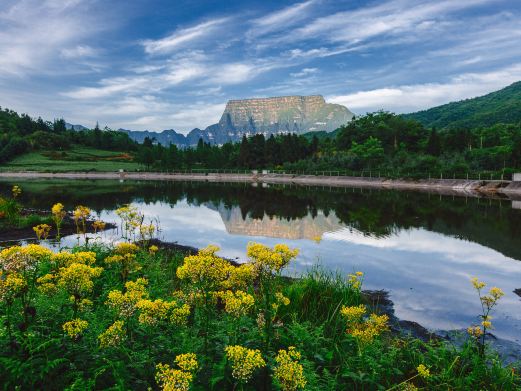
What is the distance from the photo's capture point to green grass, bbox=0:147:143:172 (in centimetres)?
15750

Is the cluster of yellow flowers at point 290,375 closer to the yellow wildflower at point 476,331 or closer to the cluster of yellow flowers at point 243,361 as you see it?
the cluster of yellow flowers at point 243,361

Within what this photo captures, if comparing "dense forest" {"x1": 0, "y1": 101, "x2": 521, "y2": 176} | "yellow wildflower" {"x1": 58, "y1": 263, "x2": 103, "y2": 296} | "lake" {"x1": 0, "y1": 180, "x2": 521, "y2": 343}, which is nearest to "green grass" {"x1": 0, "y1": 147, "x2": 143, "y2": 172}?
"dense forest" {"x1": 0, "y1": 101, "x2": 521, "y2": 176}

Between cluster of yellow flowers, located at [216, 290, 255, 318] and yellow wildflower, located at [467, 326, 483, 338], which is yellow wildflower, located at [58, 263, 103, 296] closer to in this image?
cluster of yellow flowers, located at [216, 290, 255, 318]

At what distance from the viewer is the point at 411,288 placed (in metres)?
18.3

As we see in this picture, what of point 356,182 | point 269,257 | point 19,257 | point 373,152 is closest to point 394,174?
point 356,182

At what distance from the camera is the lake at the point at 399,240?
1652 centimetres

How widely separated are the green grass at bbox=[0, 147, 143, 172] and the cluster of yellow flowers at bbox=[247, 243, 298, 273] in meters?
160

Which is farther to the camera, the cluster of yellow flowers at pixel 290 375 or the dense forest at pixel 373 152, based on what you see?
the dense forest at pixel 373 152

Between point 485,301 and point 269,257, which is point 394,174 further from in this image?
point 269,257

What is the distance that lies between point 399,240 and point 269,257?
26062mm

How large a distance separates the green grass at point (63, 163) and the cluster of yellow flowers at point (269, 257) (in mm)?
159755

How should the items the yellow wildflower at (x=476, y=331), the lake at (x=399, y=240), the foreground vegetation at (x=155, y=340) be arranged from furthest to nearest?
the lake at (x=399, y=240), the yellow wildflower at (x=476, y=331), the foreground vegetation at (x=155, y=340)

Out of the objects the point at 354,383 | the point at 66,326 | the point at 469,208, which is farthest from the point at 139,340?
the point at 469,208

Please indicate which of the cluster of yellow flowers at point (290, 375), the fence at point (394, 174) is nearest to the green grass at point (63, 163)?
the fence at point (394, 174)
